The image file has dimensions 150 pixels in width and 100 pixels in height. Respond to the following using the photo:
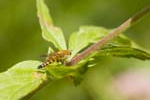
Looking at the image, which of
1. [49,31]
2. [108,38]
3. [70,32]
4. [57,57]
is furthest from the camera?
[70,32]

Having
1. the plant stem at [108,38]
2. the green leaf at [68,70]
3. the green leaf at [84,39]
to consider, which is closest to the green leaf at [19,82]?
the green leaf at [68,70]

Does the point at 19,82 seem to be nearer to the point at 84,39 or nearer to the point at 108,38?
the point at 108,38

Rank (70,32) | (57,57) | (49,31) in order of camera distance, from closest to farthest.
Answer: (57,57)
(49,31)
(70,32)

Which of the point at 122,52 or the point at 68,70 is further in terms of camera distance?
the point at 122,52

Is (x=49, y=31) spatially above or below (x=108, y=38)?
above

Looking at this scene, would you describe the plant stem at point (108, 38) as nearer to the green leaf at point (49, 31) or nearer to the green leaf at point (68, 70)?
the green leaf at point (68, 70)

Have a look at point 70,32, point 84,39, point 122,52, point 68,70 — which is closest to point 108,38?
point 122,52

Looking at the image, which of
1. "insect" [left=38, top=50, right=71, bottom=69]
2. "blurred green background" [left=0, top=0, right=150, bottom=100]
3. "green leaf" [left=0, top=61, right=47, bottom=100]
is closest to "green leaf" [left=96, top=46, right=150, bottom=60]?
"insect" [left=38, top=50, right=71, bottom=69]
